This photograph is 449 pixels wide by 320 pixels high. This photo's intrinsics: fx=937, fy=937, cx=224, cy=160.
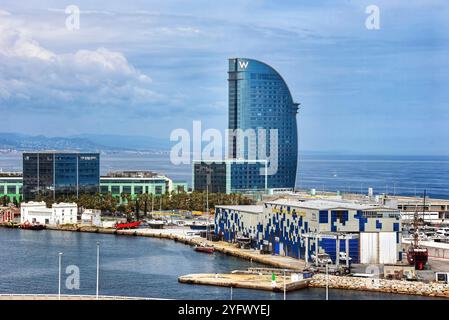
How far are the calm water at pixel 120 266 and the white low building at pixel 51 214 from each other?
1616mm

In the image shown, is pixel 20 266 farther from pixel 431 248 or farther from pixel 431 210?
pixel 431 210

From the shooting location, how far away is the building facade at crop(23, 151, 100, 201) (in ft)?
58.2

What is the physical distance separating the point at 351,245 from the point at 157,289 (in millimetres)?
2265

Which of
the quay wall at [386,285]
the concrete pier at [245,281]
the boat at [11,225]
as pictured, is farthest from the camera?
the boat at [11,225]

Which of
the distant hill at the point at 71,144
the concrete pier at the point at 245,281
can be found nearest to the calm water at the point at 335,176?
the distant hill at the point at 71,144

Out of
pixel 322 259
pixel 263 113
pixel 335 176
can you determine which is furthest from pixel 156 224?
pixel 335 176

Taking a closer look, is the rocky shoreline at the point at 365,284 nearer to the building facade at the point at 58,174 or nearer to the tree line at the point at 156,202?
the tree line at the point at 156,202

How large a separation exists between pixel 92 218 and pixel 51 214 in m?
0.97

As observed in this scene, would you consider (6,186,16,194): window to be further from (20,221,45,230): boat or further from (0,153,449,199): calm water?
(0,153,449,199): calm water

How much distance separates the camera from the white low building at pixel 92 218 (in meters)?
14.2

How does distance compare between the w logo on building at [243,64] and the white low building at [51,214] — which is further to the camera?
the w logo on building at [243,64]

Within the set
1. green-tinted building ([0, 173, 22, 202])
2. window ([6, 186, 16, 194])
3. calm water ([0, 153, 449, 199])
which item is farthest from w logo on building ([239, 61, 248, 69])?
window ([6, 186, 16, 194])

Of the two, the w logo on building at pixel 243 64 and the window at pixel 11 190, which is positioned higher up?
the w logo on building at pixel 243 64
